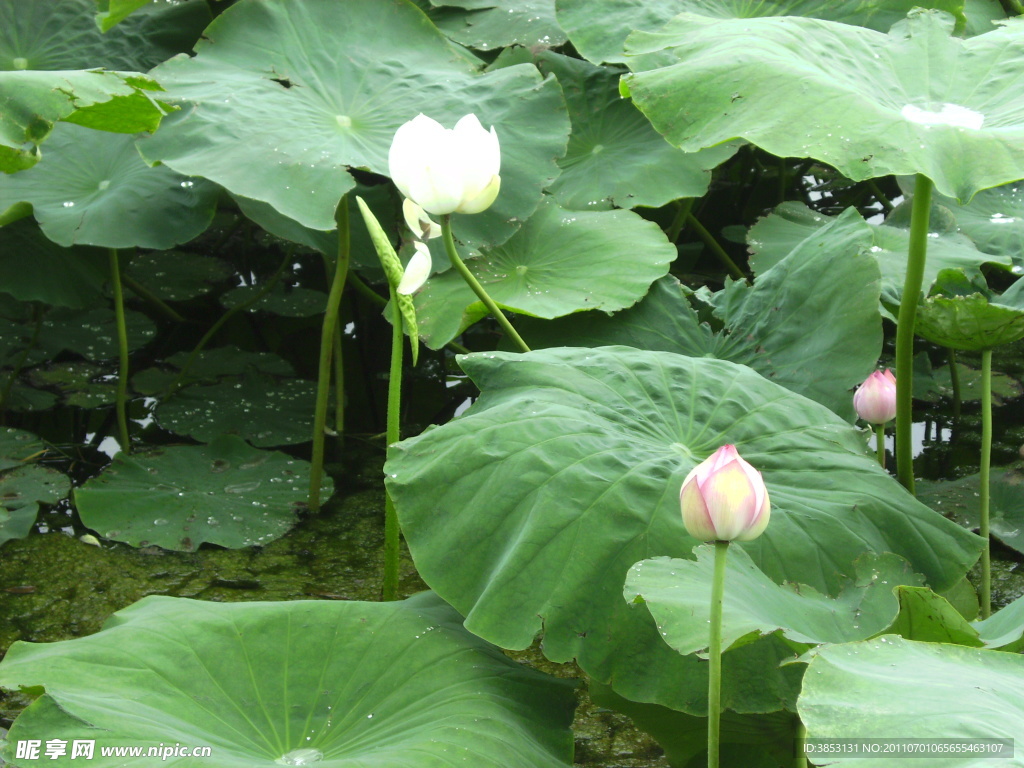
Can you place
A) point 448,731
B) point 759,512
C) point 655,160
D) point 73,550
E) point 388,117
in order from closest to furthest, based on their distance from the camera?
point 759,512 → point 448,731 → point 73,550 → point 388,117 → point 655,160

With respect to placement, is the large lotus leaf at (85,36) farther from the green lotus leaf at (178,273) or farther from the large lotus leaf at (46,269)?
the green lotus leaf at (178,273)

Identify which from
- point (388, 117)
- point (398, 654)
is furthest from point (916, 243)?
point (388, 117)

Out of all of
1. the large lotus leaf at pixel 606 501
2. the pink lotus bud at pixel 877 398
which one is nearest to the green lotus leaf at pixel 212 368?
the large lotus leaf at pixel 606 501

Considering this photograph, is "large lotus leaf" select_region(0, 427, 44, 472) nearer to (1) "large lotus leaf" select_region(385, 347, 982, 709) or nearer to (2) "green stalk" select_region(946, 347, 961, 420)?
(1) "large lotus leaf" select_region(385, 347, 982, 709)

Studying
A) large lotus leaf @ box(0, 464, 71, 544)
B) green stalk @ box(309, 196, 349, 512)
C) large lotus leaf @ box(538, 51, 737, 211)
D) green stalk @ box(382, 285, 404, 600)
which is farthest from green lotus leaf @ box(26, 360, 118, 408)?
large lotus leaf @ box(538, 51, 737, 211)

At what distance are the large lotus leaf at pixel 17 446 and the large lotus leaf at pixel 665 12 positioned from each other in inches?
60.4

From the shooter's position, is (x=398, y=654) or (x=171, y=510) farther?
(x=171, y=510)

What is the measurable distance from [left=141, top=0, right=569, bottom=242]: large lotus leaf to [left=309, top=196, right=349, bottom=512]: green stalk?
0.13 metres

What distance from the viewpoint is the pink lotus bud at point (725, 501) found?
2.50 feet

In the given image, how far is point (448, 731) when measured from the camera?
959mm

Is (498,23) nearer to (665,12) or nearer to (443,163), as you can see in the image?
(665,12)

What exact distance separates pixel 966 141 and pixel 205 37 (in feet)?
5.13

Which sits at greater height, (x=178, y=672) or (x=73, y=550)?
(x=178, y=672)

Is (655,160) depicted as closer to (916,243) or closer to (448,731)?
(916,243)
